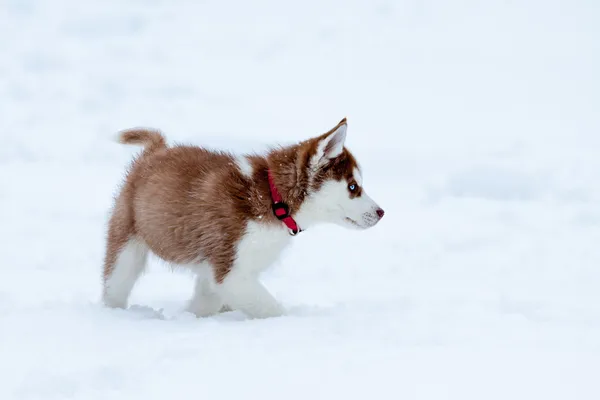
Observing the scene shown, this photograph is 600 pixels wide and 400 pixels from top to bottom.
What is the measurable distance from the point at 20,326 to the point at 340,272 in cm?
370

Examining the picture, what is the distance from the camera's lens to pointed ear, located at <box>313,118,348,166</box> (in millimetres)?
4641

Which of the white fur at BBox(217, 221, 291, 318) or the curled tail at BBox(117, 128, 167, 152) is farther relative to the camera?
the curled tail at BBox(117, 128, 167, 152)

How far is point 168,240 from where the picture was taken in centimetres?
491

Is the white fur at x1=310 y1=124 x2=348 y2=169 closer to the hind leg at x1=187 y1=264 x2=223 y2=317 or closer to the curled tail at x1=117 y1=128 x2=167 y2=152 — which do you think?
the hind leg at x1=187 y1=264 x2=223 y2=317

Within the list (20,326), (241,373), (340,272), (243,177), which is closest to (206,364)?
(241,373)

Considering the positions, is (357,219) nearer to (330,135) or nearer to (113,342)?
(330,135)

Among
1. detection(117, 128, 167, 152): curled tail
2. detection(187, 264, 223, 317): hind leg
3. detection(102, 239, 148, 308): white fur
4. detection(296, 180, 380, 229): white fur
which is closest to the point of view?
detection(296, 180, 380, 229): white fur

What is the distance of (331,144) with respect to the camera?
4.71 m

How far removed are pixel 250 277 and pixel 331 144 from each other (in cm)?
97

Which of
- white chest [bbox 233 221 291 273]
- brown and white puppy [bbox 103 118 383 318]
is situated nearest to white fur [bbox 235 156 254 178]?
brown and white puppy [bbox 103 118 383 318]

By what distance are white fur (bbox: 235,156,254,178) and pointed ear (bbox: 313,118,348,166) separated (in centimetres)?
44

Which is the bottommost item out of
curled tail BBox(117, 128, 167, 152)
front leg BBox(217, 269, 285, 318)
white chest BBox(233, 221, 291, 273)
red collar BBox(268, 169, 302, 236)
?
front leg BBox(217, 269, 285, 318)

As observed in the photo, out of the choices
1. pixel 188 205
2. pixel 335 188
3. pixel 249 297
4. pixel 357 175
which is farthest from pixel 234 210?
pixel 357 175

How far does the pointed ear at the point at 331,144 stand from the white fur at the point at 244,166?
17.1 inches
